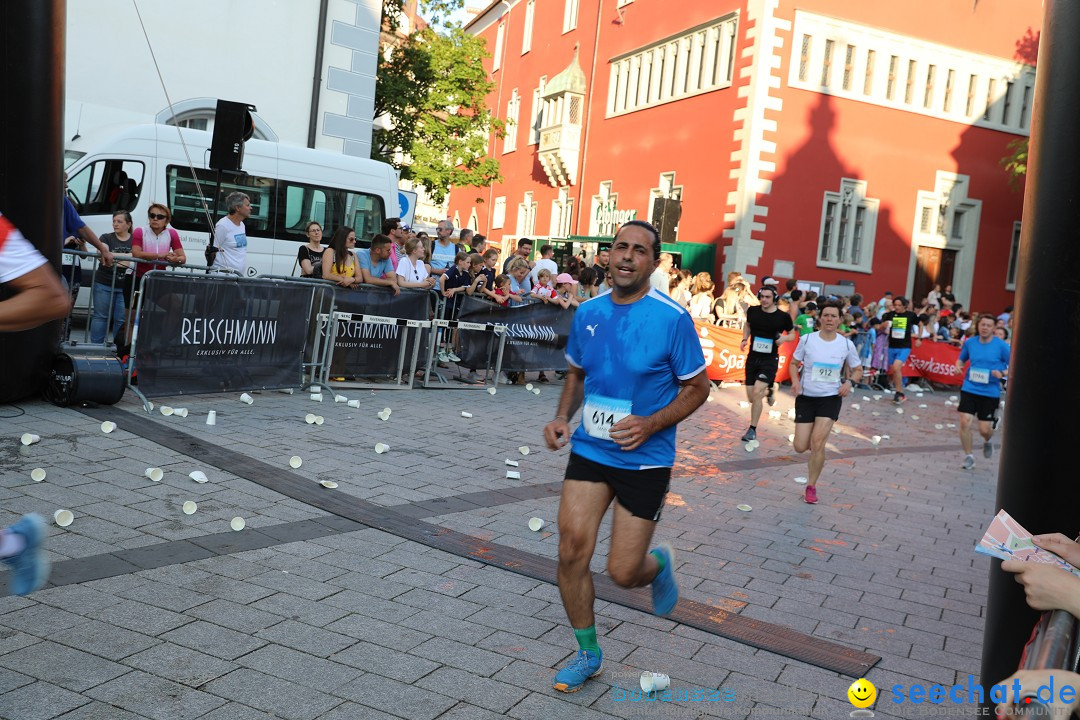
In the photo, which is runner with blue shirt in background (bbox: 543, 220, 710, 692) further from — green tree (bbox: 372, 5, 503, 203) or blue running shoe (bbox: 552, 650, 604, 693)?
green tree (bbox: 372, 5, 503, 203)

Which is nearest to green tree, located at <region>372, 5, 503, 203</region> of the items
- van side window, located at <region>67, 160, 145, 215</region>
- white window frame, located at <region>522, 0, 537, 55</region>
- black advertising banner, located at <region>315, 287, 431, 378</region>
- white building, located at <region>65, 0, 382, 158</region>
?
white building, located at <region>65, 0, 382, 158</region>

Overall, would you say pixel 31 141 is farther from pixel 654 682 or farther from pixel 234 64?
pixel 234 64

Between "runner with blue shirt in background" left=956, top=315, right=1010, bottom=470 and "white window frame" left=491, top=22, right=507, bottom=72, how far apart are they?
41.4 metres

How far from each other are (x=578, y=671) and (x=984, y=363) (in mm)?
9481

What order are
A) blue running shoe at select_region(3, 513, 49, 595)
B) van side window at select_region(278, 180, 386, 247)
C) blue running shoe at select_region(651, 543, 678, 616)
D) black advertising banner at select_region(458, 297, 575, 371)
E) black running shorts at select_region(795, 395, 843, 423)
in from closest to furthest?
blue running shoe at select_region(3, 513, 49, 595) → blue running shoe at select_region(651, 543, 678, 616) → black running shorts at select_region(795, 395, 843, 423) → black advertising banner at select_region(458, 297, 575, 371) → van side window at select_region(278, 180, 386, 247)

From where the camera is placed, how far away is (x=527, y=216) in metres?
44.0

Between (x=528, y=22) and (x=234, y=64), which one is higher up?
(x=528, y=22)

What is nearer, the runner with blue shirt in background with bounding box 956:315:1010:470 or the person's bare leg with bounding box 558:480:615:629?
the person's bare leg with bounding box 558:480:615:629

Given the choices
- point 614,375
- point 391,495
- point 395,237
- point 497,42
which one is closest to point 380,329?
point 395,237

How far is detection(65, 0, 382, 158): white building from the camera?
59.6 ft

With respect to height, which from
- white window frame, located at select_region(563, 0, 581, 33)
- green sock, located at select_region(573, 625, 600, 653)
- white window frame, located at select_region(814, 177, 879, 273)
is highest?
white window frame, located at select_region(563, 0, 581, 33)

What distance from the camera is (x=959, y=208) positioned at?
1216 inches

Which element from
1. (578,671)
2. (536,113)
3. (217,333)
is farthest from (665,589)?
(536,113)

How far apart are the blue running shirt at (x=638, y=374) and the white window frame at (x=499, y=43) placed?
48.0 m
